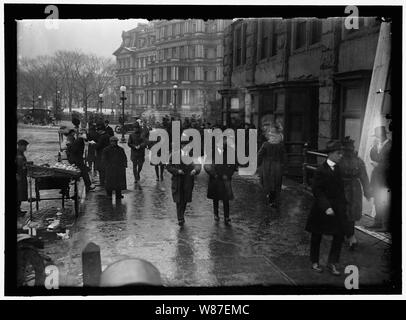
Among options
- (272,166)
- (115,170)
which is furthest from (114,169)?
(272,166)

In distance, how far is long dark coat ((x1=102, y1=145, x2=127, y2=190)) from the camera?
36.4 feet

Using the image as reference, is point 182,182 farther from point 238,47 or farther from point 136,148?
point 238,47

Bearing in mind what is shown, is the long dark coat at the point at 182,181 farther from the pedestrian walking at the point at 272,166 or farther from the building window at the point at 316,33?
the building window at the point at 316,33

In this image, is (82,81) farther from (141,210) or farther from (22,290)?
(22,290)

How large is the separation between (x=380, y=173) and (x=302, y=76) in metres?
6.54

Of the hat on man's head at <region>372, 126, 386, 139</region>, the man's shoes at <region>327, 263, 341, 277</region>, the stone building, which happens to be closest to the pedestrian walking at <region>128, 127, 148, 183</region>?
the stone building

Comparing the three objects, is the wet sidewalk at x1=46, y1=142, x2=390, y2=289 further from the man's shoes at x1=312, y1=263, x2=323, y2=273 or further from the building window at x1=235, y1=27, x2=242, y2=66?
Answer: the building window at x1=235, y1=27, x2=242, y2=66

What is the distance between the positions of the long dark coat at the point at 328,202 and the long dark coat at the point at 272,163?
383cm

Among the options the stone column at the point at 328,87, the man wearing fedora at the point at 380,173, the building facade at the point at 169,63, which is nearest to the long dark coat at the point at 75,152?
the building facade at the point at 169,63

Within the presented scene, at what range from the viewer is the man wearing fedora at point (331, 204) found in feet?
21.7

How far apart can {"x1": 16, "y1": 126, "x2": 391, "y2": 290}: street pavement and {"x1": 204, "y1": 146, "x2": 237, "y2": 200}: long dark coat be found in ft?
1.76

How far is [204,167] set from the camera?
30.8 feet

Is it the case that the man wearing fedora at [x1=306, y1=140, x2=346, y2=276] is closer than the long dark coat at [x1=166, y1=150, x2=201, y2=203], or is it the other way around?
the man wearing fedora at [x1=306, y1=140, x2=346, y2=276]

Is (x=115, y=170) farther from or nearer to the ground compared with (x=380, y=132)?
nearer to the ground
